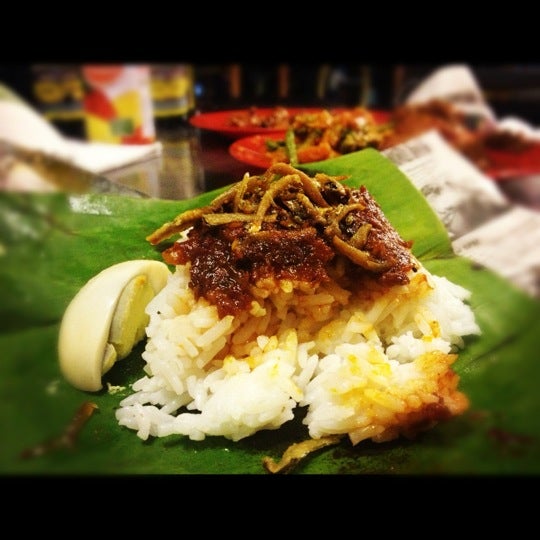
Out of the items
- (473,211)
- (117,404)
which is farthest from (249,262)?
(473,211)

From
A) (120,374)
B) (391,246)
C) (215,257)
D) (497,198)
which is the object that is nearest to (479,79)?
(497,198)

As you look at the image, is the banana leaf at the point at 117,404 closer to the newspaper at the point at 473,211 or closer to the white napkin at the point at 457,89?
the newspaper at the point at 473,211

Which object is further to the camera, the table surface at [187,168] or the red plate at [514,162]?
the table surface at [187,168]

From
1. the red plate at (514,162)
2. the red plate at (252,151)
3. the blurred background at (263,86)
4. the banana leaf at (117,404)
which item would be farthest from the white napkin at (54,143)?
the red plate at (514,162)

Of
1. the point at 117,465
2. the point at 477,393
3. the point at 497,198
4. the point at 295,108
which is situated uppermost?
the point at 295,108

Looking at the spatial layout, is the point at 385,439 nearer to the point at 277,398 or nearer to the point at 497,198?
the point at 277,398

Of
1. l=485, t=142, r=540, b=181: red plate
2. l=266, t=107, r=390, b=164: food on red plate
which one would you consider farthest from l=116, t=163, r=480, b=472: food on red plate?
l=485, t=142, r=540, b=181: red plate
